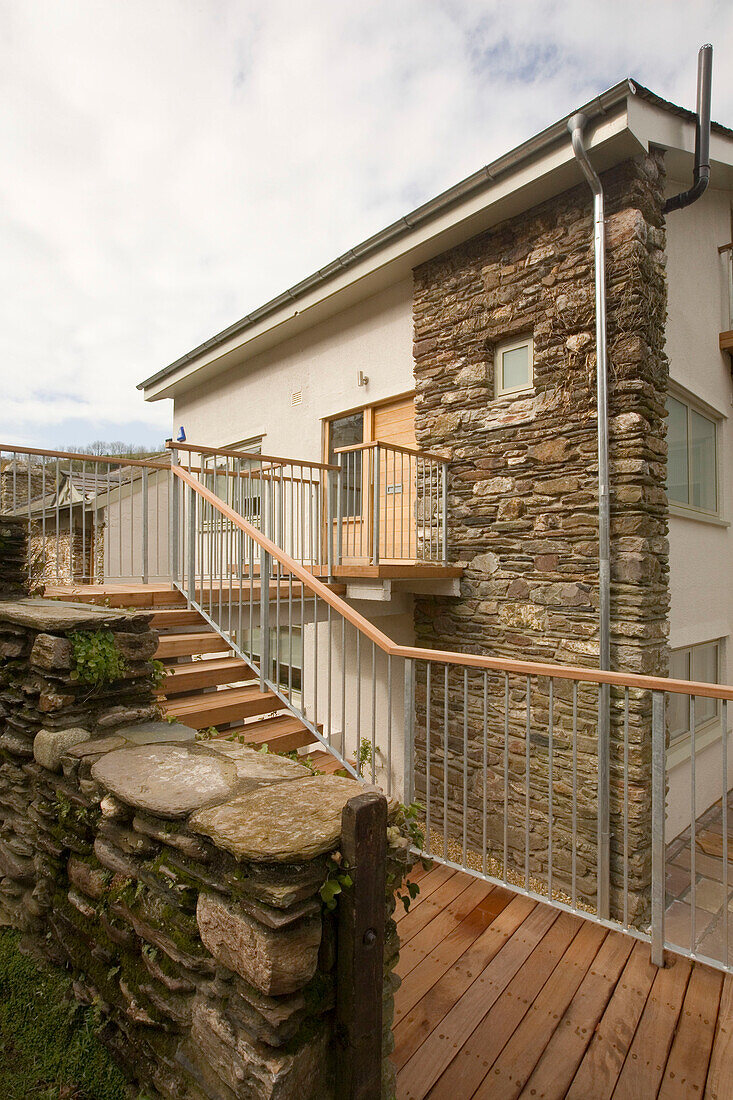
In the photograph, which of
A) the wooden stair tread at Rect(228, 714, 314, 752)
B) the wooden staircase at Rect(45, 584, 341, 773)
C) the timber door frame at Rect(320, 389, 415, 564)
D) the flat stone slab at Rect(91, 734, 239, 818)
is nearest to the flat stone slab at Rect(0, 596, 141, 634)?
the wooden staircase at Rect(45, 584, 341, 773)

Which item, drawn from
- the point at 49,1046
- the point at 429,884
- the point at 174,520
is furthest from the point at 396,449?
the point at 49,1046

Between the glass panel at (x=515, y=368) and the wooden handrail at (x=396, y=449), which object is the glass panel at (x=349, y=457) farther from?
the glass panel at (x=515, y=368)

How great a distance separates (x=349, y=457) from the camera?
6.23 meters

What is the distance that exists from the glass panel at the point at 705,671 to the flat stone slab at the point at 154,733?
5454 mm

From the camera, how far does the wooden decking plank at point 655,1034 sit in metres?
1.69

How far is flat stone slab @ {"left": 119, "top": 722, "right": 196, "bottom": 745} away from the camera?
2348mm

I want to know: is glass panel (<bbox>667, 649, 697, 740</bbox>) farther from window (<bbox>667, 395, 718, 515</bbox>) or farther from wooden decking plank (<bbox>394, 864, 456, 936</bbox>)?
wooden decking plank (<bbox>394, 864, 456, 936</bbox>)

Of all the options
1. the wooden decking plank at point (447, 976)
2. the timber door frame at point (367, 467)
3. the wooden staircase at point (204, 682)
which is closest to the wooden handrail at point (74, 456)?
the wooden staircase at point (204, 682)

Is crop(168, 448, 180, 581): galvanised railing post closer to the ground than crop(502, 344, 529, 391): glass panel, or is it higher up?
closer to the ground

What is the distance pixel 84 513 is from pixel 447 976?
4366 millimetres

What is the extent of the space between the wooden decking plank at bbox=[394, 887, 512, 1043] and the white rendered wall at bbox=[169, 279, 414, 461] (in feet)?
15.9

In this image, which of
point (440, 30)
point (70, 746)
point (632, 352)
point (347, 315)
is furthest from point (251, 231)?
point (70, 746)

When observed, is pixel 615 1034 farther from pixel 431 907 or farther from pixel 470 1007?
pixel 431 907

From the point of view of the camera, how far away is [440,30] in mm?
4543
